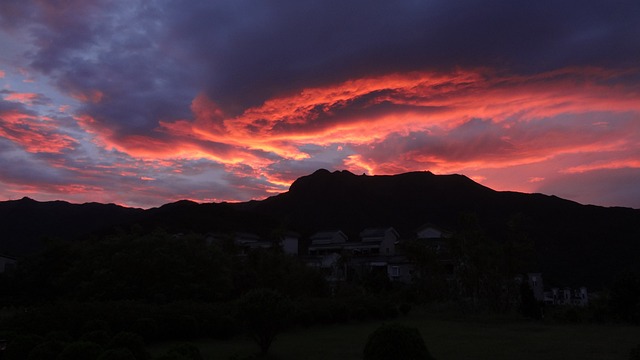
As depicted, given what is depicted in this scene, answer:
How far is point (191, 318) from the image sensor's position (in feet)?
65.4

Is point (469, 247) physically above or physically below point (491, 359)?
above

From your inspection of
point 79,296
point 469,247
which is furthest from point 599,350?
point 79,296

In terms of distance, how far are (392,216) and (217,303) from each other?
6965 cm

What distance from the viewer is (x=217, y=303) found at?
24391mm

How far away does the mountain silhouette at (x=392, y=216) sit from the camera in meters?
62.2

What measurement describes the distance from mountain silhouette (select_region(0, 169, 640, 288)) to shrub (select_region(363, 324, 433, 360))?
45611 mm

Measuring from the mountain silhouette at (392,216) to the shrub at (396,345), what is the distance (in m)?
45.6

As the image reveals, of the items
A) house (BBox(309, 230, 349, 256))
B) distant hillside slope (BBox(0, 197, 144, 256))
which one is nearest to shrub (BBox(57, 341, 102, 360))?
house (BBox(309, 230, 349, 256))

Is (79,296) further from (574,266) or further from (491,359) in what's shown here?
(574,266)

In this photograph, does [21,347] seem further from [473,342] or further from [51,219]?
[51,219]

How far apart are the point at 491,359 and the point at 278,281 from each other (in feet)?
62.7

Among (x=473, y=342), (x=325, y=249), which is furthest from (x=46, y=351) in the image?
(x=325, y=249)

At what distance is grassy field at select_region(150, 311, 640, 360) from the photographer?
15875 mm

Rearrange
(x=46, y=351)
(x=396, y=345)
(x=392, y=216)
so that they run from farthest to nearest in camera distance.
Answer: (x=392, y=216) < (x=46, y=351) < (x=396, y=345)
